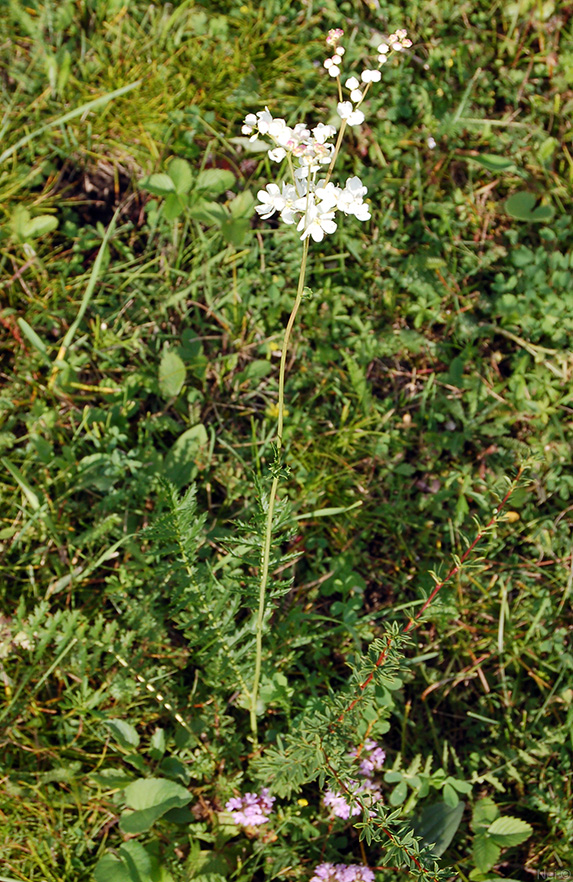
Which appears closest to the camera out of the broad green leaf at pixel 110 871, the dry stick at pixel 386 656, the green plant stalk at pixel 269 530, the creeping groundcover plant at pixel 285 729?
the green plant stalk at pixel 269 530

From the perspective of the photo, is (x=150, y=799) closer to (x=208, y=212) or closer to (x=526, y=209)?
(x=208, y=212)

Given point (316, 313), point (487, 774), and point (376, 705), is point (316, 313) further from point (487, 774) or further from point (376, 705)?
point (487, 774)

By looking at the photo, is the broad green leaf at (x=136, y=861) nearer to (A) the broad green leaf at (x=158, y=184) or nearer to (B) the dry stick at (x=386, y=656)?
(B) the dry stick at (x=386, y=656)

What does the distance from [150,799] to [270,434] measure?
4.12ft

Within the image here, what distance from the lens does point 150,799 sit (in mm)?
1894

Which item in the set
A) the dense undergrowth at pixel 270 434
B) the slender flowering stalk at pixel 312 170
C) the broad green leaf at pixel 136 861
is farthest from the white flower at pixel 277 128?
the broad green leaf at pixel 136 861

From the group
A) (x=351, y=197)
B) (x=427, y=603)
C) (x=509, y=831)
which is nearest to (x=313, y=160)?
(x=351, y=197)

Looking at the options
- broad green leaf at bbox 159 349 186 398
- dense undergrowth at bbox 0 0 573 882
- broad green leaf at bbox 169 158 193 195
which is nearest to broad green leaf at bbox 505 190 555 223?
dense undergrowth at bbox 0 0 573 882

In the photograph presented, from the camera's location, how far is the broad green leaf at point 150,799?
1.85 meters

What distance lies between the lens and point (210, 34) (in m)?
2.93

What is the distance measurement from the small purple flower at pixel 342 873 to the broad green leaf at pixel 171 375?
1.61 meters

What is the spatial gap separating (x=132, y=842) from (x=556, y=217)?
113 inches

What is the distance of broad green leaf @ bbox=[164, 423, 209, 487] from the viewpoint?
7.80ft

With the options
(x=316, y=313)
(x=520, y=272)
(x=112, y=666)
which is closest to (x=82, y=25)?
(x=316, y=313)
